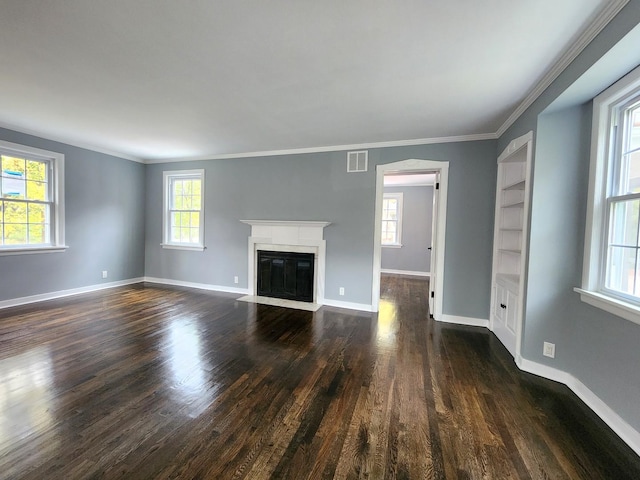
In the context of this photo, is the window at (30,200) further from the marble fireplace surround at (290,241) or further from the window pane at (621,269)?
the window pane at (621,269)

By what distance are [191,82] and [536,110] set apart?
3134 mm

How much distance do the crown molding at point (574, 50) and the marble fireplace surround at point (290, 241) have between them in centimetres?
284

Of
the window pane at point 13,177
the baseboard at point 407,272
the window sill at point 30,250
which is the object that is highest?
the window pane at point 13,177

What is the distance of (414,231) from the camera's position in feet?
25.2

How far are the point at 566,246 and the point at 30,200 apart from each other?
268 inches

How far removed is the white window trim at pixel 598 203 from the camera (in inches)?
80.0

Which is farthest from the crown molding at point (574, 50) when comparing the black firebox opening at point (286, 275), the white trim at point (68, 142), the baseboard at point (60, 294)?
the baseboard at point (60, 294)

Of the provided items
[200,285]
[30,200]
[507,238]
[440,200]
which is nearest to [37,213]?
[30,200]

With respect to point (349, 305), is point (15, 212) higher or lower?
higher

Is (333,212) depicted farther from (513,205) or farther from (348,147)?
(513,205)

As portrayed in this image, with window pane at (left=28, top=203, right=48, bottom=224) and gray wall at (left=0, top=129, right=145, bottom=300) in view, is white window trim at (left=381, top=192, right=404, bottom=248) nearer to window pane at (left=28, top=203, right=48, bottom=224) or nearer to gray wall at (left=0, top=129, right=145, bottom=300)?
gray wall at (left=0, top=129, right=145, bottom=300)

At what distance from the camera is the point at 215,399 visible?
2029 millimetres

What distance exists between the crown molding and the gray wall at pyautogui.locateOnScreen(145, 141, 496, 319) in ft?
3.79

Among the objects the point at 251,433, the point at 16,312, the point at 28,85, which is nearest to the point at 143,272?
the point at 16,312
